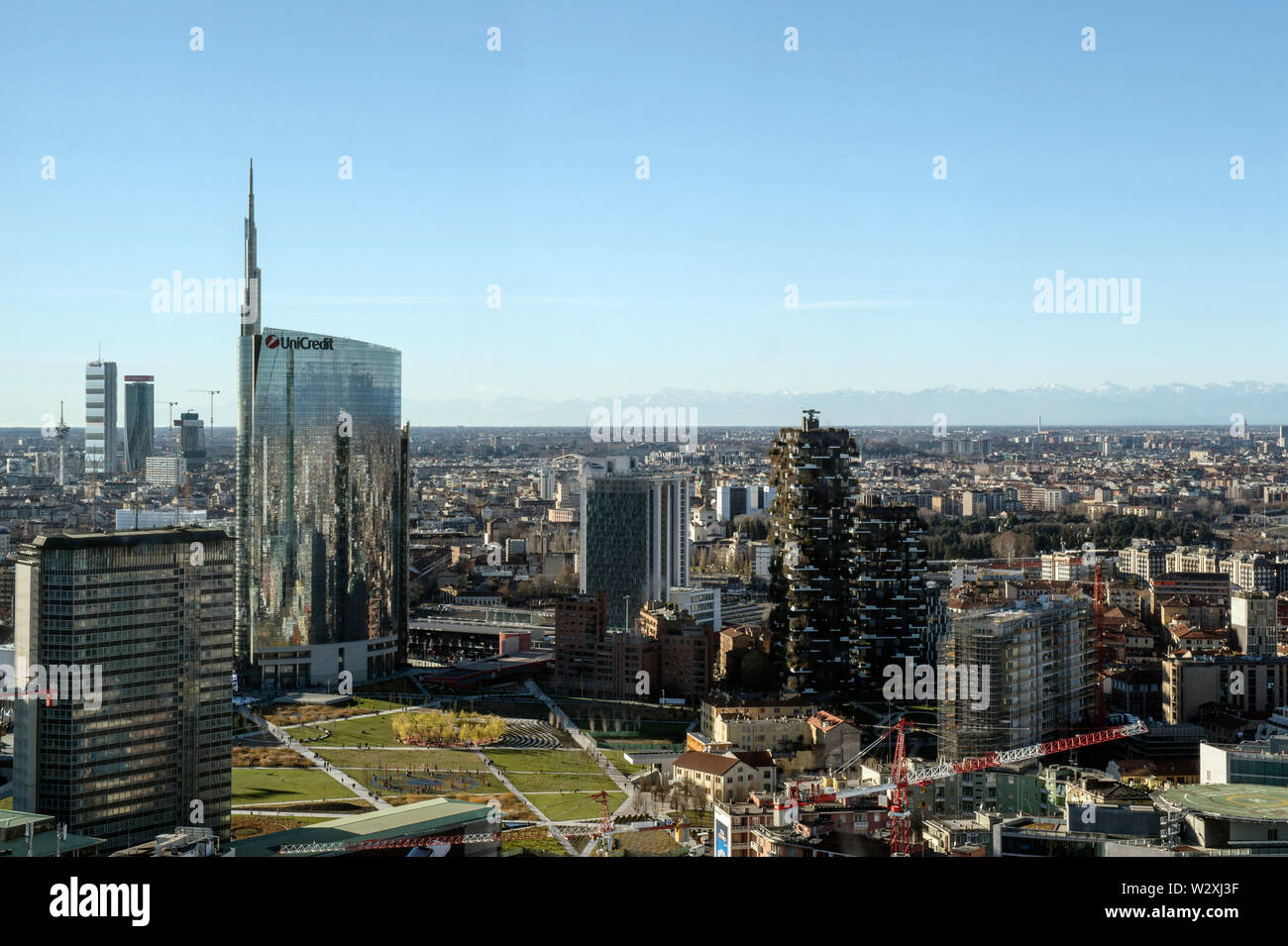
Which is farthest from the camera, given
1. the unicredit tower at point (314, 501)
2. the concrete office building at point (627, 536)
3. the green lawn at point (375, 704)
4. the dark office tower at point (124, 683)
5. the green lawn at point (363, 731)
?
the concrete office building at point (627, 536)

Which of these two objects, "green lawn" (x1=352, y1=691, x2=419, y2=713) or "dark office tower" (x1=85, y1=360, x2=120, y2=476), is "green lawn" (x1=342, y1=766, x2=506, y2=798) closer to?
"green lawn" (x1=352, y1=691, x2=419, y2=713)

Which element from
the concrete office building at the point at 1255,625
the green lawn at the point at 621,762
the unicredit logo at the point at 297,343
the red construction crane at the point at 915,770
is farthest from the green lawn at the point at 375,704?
the concrete office building at the point at 1255,625

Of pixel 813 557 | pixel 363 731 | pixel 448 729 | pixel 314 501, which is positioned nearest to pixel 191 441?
pixel 314 501

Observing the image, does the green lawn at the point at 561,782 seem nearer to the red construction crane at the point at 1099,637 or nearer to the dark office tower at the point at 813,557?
the red construction crane at the point at 1099,637

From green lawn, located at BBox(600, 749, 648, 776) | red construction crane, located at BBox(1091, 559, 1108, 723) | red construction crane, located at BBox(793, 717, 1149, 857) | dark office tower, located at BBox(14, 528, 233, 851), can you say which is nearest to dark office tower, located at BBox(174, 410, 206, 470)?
green lawn, located at BBox(600, 749, 648, 776)

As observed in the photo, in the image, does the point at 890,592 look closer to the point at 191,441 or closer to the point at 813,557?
the point at 813,557
